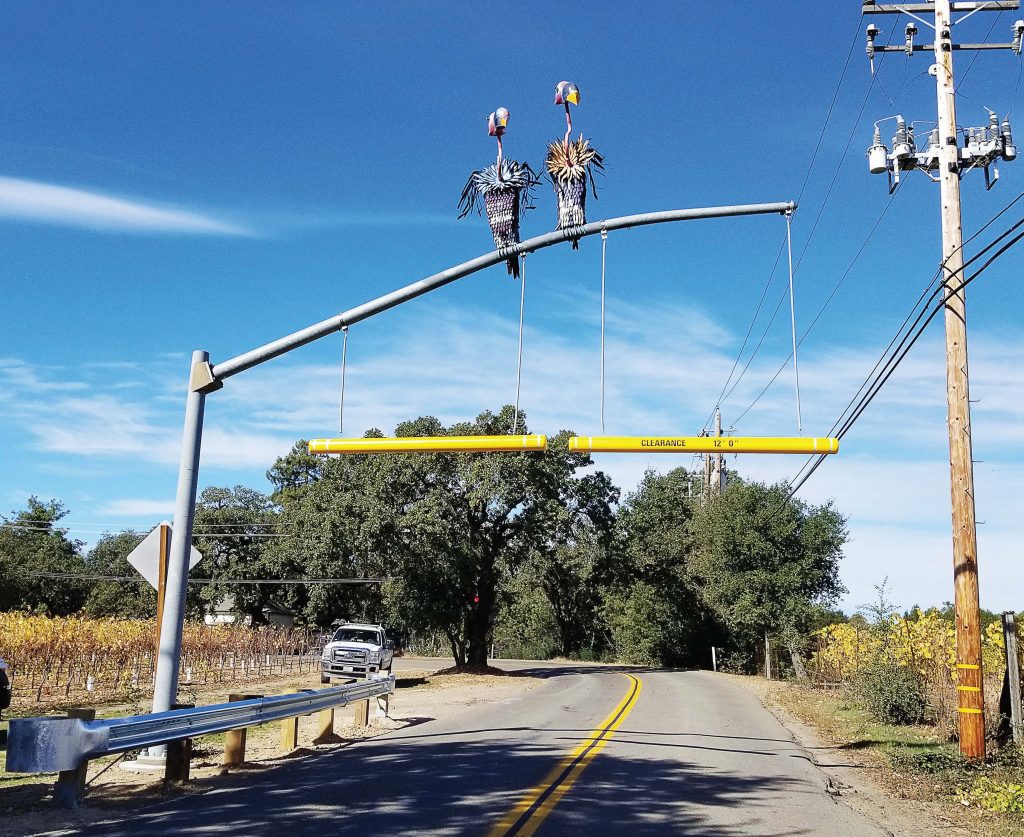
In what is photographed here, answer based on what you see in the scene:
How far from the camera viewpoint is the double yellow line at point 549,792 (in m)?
8.01

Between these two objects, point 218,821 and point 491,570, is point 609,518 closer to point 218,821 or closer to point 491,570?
point 491,570

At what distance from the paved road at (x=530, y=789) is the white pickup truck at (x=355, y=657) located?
13.9 m

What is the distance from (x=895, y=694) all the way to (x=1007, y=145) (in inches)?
413

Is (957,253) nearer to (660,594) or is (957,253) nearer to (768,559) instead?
(768,559)

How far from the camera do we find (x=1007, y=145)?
14.7 m

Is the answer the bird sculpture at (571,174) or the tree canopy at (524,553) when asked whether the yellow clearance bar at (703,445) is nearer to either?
the bird sculpture at (571,174)

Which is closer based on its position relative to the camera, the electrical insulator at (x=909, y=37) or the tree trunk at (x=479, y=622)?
the electrical insulator at (x=909, y=37)

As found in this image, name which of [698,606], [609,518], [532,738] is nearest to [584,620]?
[698,606]

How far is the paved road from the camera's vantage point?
319 inches

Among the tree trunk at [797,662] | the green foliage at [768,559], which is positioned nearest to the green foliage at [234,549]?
the green foliage at [768,559]

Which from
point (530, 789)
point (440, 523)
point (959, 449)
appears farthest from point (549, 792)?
point (440, 523)

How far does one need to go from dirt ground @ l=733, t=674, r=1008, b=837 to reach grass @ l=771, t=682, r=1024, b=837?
4cm

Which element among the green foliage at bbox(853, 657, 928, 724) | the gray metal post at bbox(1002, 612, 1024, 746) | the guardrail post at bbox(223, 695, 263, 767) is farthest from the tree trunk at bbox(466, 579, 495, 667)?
the guardrail post at bbox(223, 695, 263, 767)

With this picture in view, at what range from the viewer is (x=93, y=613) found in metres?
72.1
